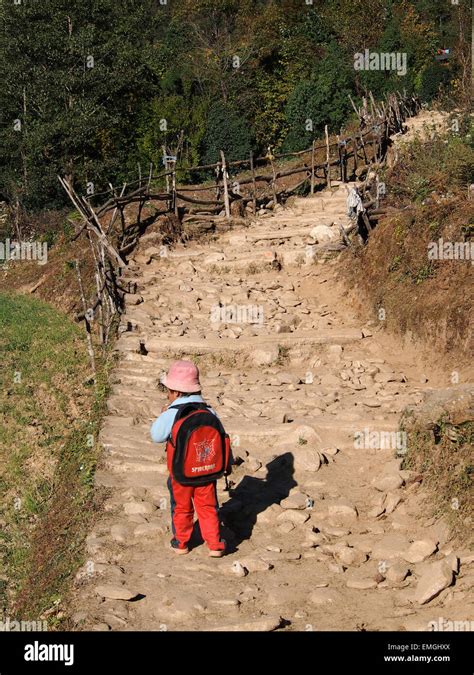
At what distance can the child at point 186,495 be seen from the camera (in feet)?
19.0

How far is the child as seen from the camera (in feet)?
19.0

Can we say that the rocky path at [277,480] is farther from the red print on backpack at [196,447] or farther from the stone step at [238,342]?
the red print on backpack at [196,447]

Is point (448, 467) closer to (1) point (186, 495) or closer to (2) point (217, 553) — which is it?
(2) point (217, 553)

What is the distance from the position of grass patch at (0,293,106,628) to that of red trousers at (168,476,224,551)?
73 cm

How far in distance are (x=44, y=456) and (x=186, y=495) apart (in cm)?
393

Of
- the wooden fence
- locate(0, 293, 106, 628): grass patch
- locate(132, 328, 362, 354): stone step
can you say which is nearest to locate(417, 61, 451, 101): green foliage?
the wooden fence

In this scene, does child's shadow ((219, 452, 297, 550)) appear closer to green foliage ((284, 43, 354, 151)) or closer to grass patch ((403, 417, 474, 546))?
grass patch ((403, 417, 474, 546))

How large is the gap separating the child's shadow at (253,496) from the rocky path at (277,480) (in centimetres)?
1

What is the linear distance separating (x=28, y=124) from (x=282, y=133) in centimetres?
736

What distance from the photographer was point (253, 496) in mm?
6918

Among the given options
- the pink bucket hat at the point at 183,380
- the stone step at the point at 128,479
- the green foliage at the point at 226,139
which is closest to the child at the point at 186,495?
the pink bucket hat at the point at 183,380

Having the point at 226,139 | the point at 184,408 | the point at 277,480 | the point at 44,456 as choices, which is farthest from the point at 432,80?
the point at 184,408

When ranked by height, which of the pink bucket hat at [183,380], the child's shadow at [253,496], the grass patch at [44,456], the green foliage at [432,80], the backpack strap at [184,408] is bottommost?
the grass patch at [44,456]

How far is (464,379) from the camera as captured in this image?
898 centimetres
